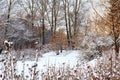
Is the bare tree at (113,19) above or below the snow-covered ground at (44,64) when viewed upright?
above

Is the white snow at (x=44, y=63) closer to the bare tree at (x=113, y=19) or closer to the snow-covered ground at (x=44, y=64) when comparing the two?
the snow-covered ground at (x=44, y=64)

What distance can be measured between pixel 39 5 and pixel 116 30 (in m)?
22.9

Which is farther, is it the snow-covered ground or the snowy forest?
the snowy forest

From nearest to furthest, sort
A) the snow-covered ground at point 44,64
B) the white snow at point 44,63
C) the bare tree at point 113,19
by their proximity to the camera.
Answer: the snow-covered ground at point 44,64 < the white snow at point 44,63 < the bare tree at point 113,19

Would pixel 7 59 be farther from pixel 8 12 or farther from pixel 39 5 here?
pixel 39 5

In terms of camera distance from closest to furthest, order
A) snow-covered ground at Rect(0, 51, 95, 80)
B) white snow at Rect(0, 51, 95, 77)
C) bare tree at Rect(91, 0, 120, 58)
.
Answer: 1. snow-covered ground at Rect(0, 51, 95, 80)
2. white snow at Rect(0, 51, 95, 77)
3. bare tree at Rect(91, 0, 120, 58)

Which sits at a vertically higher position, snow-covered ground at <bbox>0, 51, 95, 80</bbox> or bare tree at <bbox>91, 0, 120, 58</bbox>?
bare tree at <bbox>91, 0, 120, 58</bbox>

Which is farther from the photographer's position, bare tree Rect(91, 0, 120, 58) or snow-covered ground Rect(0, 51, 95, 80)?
bare tree Rect(91, 0, 120, 58)

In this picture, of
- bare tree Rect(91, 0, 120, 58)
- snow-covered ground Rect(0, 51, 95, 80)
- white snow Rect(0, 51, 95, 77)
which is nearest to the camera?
snow-covered ground Rect(0, 51, 95, 80)

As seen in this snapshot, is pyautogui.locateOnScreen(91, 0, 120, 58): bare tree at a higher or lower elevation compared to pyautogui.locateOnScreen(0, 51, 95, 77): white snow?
higher

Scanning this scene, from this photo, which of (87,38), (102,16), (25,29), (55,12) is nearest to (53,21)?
(55,12)

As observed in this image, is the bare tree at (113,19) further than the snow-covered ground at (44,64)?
Yes

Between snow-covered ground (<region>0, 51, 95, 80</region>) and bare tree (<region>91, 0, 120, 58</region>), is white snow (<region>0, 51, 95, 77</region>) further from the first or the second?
bare tree (<region>91, 0, 120, 58</region>)

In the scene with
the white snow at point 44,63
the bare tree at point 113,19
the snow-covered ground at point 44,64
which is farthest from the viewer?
the bare tree at point 113,19
